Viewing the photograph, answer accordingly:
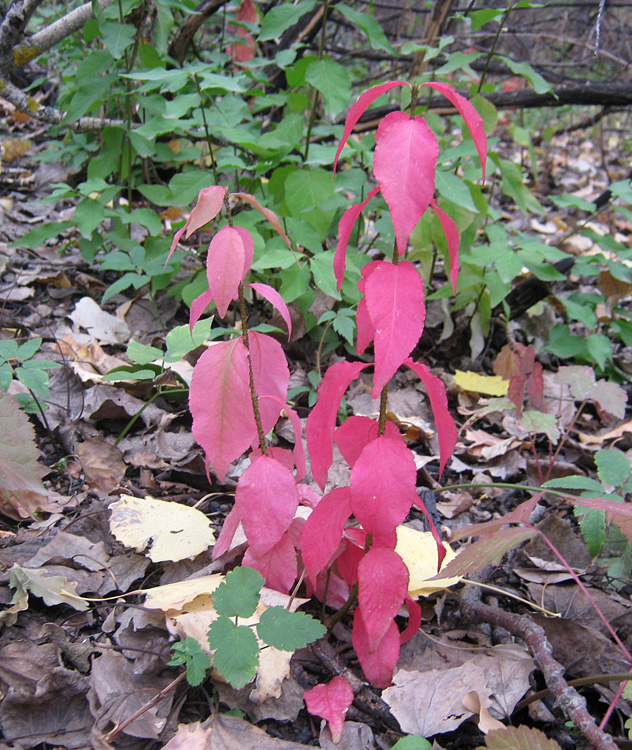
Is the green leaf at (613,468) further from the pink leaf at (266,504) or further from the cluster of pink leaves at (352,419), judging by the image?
the pink leaf at (266,504)

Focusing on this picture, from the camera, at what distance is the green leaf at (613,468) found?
1.34 m

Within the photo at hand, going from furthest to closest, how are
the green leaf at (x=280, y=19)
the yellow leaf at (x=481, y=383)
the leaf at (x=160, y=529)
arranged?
the yellow leaf at (x=481, y=383)
the green leaf at (x=280, y=19)
the leaf at (x=160, y=529)

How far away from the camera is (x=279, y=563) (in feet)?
3.63

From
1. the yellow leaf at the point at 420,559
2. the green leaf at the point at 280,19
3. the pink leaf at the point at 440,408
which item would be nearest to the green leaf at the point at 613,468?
the yellow leaf at the point at 420,559

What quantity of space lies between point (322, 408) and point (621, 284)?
6.74 ft

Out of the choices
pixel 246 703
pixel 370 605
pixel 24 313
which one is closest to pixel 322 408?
pixel 370 605

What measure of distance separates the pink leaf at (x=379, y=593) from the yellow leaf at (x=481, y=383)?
136 cm

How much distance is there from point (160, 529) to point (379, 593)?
1.86ft

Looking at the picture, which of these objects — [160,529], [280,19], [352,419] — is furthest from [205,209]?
[280,19]

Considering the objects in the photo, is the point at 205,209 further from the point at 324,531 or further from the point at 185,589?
the point at 185,589

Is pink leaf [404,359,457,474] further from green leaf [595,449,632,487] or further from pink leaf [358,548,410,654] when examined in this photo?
green leaf [595,449,632,487]

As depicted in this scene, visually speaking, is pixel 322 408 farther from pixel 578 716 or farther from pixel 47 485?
pixel 47 485

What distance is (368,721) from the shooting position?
1.08m

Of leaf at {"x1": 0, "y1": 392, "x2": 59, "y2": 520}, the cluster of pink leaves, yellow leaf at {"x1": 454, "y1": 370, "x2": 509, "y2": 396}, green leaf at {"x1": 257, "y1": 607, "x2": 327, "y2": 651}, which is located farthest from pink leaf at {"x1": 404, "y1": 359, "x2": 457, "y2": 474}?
yellow leaf at {"x1": 454, "y1": 370, "x2": 509, "y2": 396}
